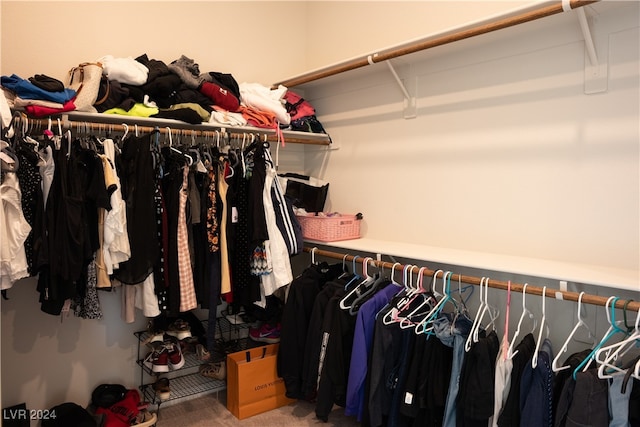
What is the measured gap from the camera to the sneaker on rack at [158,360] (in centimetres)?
240

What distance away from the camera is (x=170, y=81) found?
2.40 meters

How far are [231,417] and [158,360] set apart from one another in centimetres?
52

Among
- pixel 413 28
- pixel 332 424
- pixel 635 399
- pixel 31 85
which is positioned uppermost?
pixel 413 28

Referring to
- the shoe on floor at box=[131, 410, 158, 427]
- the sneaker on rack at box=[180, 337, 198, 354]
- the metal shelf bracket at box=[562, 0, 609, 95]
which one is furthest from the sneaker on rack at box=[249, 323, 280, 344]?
the metal shelf bracket at box=[562, 0, 609, 95]

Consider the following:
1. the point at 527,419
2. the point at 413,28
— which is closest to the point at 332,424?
the point at 527,419

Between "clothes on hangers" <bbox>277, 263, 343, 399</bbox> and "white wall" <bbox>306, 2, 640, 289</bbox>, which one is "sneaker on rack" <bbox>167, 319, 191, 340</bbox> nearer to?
"clothes on hangers" <bbox>277, 263, 343, 399</bbox>

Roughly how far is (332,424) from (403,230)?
3.76 feet

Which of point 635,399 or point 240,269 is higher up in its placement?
point 240,269

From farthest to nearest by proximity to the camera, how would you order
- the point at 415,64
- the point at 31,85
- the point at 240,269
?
the point at 415,64 → the point at 240,269 → the point at 31,85

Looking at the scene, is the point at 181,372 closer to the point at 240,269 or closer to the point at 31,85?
the point at 240,269

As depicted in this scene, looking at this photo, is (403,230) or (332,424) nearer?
(332,424)

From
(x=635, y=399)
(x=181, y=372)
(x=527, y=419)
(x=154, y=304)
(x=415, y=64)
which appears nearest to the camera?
(x=635, y=399)

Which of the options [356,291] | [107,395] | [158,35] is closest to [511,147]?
[356,291]

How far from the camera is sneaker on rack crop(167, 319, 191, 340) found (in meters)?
2.44
